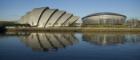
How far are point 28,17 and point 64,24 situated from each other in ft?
37.5

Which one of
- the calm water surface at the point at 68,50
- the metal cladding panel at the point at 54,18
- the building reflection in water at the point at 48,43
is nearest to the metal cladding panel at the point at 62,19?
the metal cladding panel at the point at 54,18

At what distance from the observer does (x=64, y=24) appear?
84000mm

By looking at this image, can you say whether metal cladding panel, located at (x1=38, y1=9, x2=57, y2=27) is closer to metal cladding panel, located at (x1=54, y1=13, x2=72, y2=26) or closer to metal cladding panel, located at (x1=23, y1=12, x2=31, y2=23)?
metal cladding panel, located at (x1=23, y1=12, x2=31, y2=23)

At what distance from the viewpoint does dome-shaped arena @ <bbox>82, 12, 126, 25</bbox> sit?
100312 millimetres

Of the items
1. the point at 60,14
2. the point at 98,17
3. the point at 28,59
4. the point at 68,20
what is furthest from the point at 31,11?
the point at 28,59

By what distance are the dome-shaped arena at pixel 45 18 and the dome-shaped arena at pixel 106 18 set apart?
20.0 m

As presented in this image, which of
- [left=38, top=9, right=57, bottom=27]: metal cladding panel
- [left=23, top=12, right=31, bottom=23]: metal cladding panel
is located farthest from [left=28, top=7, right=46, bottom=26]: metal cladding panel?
[left=38, top=9, right=57, bottom=27]: metal cladding panel

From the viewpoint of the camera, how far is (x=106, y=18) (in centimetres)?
10031

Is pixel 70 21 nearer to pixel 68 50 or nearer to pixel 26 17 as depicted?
pixel 26 17

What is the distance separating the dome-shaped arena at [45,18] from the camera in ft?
248

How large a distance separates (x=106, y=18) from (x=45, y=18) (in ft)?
101

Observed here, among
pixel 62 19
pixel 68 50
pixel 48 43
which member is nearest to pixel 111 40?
pixel 48 43

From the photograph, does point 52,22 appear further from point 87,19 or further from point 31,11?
point 87,19

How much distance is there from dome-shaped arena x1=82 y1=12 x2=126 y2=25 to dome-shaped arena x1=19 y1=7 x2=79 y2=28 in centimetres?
2000
